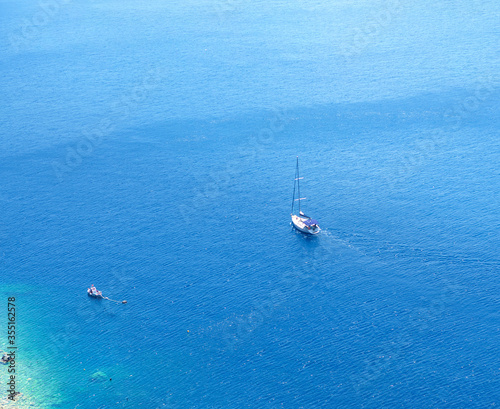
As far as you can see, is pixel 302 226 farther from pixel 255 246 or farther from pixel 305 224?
pixel 255 246

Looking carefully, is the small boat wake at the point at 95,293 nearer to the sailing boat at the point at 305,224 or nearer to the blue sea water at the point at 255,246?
the blue sea water at the point at 255,246

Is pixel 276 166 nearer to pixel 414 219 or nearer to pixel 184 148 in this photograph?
pixel 184 148

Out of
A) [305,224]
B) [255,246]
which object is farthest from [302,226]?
[255,246]

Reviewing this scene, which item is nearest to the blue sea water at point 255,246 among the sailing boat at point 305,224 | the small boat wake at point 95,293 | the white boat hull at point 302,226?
the small boat wake at point 95,293

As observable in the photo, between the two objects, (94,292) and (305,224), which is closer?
(94,292)

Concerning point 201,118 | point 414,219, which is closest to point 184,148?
point 201,118

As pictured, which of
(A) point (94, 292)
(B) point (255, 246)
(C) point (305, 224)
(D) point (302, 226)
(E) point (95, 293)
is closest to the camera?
(E) point (95, 293)

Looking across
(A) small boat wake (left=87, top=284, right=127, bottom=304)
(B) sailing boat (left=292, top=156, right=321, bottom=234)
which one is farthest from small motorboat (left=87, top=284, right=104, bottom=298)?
(B) sailing boat (left=292, top=156, right=321, bottom=234)
